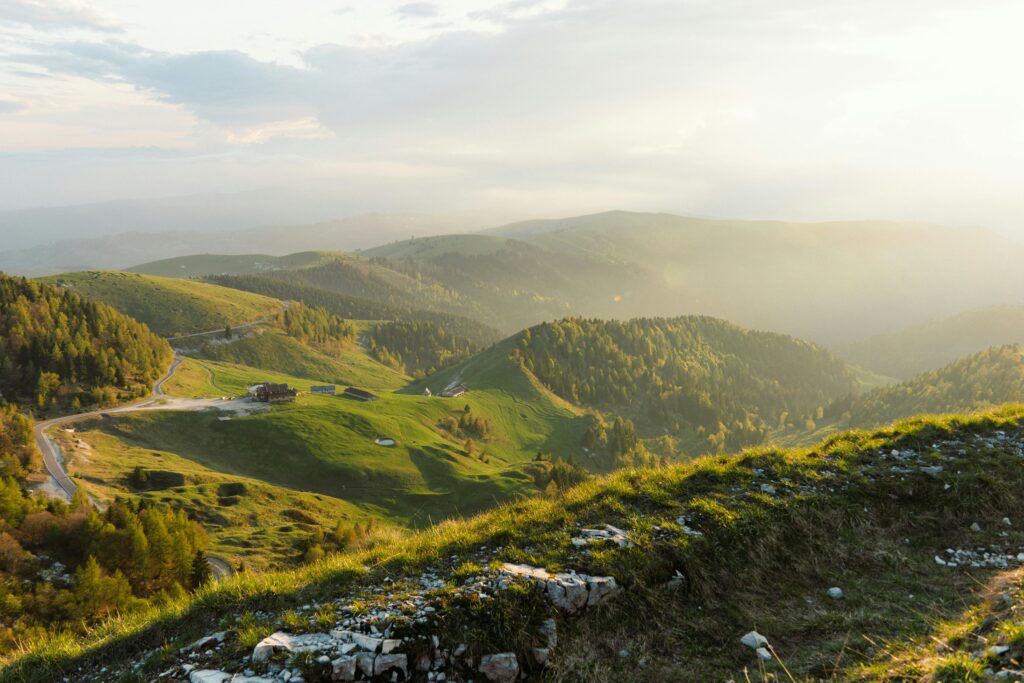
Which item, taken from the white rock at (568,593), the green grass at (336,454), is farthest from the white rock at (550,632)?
the green grass at (336,454)

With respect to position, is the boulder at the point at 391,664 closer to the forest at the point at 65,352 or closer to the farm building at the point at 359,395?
the forest at the point at 65,352

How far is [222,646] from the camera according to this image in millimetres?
9867

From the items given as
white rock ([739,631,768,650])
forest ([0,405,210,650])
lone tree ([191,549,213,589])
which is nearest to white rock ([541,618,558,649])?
white rock ([739,631,768,650])

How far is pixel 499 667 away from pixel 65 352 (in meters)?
175

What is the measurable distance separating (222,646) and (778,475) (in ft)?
54.2

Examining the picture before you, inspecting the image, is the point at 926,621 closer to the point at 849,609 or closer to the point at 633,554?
the point at 849,609

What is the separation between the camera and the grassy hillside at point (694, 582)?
979cm

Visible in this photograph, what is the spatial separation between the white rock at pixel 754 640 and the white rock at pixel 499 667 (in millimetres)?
4968

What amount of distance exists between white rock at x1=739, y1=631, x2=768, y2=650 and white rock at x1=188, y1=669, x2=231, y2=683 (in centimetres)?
1022

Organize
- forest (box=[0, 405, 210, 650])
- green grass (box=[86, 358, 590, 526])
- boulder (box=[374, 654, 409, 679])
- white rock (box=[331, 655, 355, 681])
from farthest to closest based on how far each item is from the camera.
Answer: green grass (box=[86, 358, 590, 526]), forest (box=[0, 405, 210, 650]), boulder (box=[374, 654, 409, 679]), white rock (box=[331, 655, 355, 681])

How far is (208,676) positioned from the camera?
346 inches

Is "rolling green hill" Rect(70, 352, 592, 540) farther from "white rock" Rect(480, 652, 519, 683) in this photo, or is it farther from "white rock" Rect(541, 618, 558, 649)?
"white rock" Rect(480, 652, 519, 683)

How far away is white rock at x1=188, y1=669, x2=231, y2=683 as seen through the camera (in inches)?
340

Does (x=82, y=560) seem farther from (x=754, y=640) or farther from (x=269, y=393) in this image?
(x=269, y=393)
